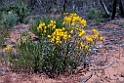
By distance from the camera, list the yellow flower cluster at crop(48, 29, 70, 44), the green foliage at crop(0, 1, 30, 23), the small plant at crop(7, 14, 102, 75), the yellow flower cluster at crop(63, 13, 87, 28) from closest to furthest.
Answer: the yellow flower cluster at crop(48, 29, 70, 44) → the small plant at crop(7, 14, 102, 75) → the yellow flower cluster at crop(63, 13, 87, 28) → the green foliage at crop(0, 1, 30, 23)

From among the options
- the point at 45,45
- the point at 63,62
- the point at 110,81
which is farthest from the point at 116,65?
the point at 45,45

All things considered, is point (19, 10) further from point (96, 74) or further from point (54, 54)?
point (96, 74)

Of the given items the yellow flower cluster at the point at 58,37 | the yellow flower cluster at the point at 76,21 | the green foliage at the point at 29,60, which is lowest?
the green foliage at the point at 29,60

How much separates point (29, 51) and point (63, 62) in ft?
1.79

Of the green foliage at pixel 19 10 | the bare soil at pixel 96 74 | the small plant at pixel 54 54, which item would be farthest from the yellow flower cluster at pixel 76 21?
the green foliage at pixel 19 10

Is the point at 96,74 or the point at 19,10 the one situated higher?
the point at 19,10

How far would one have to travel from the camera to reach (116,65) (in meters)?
4.63

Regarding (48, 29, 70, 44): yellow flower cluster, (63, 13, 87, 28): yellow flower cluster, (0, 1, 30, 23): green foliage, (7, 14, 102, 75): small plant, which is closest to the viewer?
(48, 29, 70, 44): yellow flower cluster

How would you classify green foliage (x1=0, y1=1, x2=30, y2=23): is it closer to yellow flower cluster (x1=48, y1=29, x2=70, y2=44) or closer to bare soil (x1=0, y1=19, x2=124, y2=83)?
bare soil (x1=0, y1=19, x2=124, y2=83)

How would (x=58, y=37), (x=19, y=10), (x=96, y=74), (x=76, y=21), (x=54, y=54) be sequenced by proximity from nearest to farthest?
(x=58, y=37), (x=54, y=54), (x=96, y=74), (x=76, y=21), (x=19, y=10)

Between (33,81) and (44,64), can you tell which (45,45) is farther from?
(33,81)

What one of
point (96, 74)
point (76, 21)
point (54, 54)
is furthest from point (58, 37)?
point (96, 74)

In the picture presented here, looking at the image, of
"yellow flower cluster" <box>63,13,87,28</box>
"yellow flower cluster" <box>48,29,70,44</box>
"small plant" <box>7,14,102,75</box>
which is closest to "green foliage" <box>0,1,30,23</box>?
"yellow flower cluster" <box>63,13,87,28</box>

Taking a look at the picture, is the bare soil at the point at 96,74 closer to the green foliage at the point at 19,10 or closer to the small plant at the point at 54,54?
the small plant at the point at 54,54
